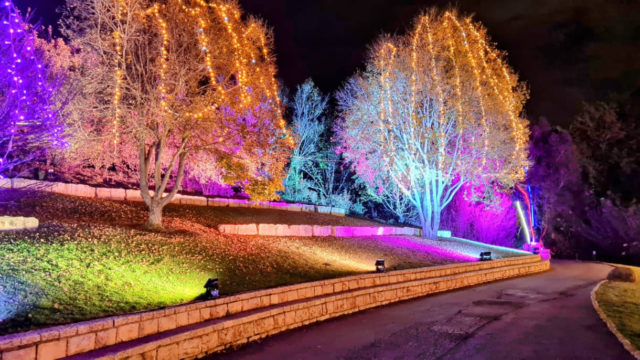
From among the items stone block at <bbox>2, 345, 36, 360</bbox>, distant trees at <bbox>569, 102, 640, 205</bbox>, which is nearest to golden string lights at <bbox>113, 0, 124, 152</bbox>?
stone block at <bbox>2, 345, 36, 360</bbox>

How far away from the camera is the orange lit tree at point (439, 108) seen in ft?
77.8

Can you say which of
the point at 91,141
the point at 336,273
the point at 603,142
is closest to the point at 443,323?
the point at 336,273

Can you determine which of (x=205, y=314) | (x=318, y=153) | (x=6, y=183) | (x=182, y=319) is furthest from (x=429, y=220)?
(x=182, y=319)

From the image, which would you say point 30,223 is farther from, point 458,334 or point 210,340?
point 458,334

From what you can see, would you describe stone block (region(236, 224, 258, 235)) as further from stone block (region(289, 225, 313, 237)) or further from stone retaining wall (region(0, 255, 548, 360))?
stone retaining wall (region(0, 255, 548, 360))

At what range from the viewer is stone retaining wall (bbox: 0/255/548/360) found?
6.28 metres

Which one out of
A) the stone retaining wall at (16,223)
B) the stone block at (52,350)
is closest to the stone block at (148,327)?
the stone block at (52,350)

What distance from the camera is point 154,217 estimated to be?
14.2 metres

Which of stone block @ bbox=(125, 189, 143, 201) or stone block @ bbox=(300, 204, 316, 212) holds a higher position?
stone block @ bbox=(125, 189, 143, 201)

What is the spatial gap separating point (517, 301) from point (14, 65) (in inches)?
560

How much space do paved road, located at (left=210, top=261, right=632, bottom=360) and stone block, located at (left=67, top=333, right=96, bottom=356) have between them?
220cm

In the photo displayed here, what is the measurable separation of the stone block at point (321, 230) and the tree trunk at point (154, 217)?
6.96 metres

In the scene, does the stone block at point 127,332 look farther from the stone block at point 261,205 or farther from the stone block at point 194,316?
the stone block at point 261,205

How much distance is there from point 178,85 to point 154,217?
3.75 metres
